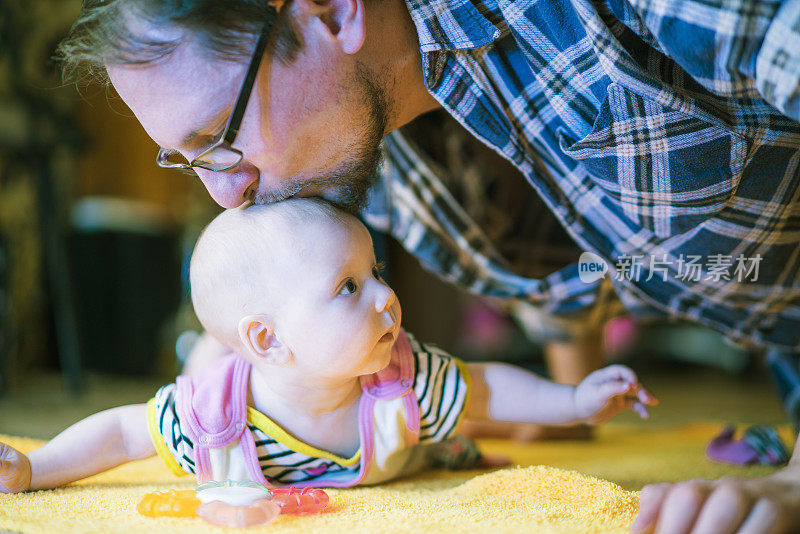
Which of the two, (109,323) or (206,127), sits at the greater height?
(206,127)

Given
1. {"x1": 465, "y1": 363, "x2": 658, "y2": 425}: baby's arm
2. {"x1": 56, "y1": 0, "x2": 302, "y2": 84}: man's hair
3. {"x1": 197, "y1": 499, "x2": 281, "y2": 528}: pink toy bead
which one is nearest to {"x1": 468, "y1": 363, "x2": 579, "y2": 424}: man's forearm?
{"x1": 465, "y1": 363, "x2": 658, "y2": 425}: baby's arm

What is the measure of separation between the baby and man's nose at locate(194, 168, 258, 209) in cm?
2

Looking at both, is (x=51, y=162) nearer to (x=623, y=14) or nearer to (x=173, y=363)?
(x=173, y=363)

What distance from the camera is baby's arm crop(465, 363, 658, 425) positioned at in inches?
33.2

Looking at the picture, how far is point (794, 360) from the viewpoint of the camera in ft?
3.83

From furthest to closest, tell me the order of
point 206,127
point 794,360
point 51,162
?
point 51,162, point 794,360, point 206,127

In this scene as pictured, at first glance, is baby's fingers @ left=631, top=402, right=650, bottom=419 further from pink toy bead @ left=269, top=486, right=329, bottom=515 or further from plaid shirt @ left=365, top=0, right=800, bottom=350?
pink toy bead @ left=269, top=486, right=329, bottom=515

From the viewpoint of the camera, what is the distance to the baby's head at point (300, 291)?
739mm

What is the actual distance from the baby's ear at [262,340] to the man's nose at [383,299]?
11 cm

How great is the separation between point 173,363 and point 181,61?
55.5 inches

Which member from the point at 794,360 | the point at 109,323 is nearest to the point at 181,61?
the point at 794,360

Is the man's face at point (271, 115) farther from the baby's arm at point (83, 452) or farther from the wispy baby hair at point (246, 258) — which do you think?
the baby's arm at point (83, 452)

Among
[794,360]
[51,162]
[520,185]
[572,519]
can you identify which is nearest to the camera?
[572,519]

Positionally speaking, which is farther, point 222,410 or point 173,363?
point 173,363
